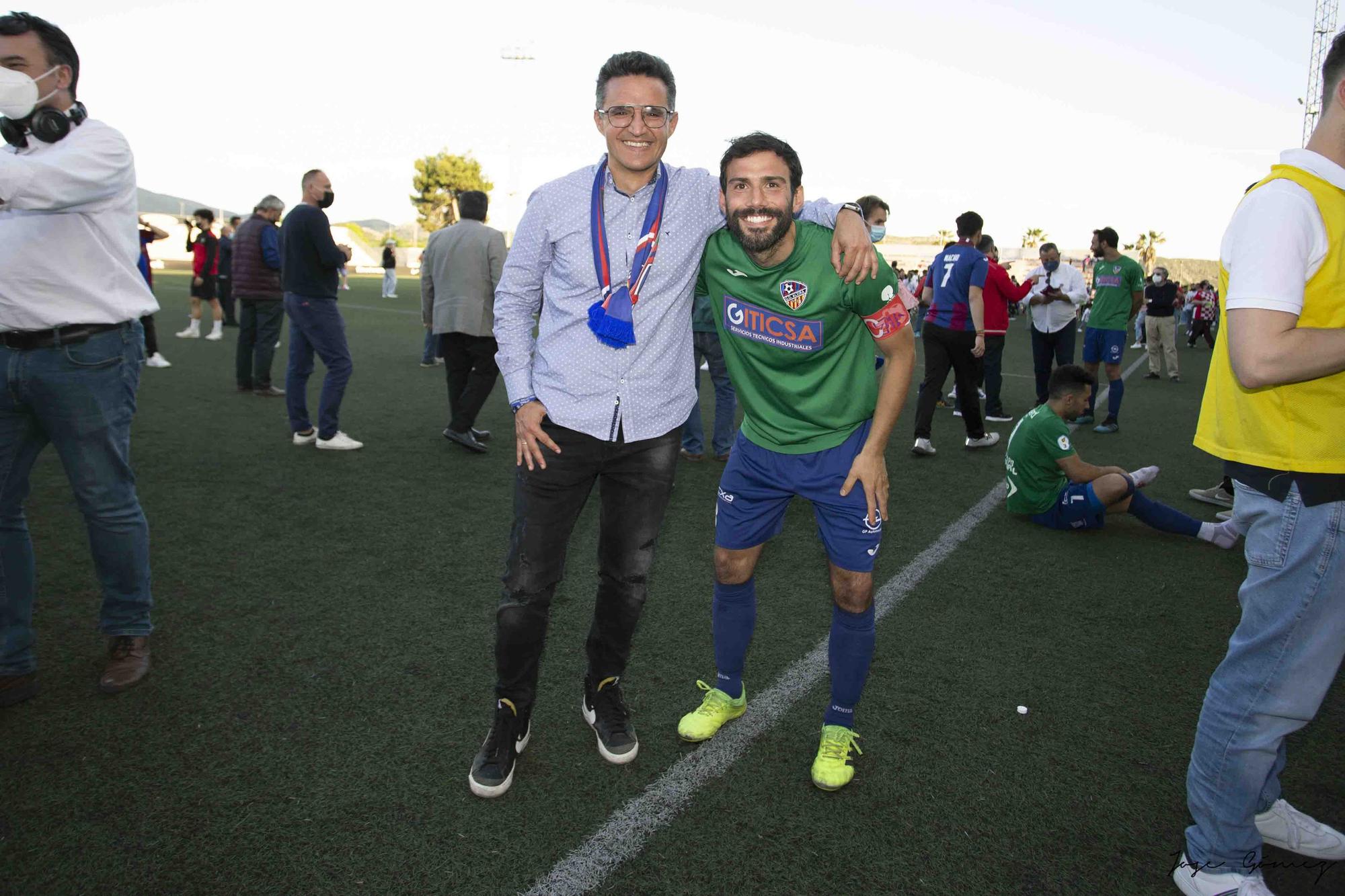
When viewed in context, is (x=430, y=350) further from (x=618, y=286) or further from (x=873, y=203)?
(x=618, y=286)

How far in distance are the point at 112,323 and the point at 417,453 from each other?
4.36 m

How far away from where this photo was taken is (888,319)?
2568mm

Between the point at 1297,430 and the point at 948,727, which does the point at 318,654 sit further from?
the point at 1297,430

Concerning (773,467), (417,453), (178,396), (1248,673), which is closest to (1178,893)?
(1248,673)

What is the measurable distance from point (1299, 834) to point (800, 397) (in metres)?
2.03

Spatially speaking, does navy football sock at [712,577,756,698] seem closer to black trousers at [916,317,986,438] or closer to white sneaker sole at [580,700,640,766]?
white sneaker sole at [580,700,640,766]

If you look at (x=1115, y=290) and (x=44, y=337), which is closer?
(x=44, y=337)

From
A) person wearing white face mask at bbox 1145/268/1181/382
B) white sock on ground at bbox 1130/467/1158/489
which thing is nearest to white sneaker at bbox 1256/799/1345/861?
white sock on ground at bbox 1130/467/1158/489

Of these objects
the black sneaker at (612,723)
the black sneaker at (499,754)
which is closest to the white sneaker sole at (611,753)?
the black sneaker at (612,723)

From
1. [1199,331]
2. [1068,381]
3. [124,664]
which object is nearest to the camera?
[124,664]

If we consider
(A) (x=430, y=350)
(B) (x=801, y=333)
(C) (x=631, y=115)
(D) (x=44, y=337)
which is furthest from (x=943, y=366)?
(A) (x=430, y=350)

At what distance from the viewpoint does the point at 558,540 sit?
2740 millimetres

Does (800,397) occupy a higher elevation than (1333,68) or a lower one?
lower

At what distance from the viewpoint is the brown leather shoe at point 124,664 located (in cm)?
323
